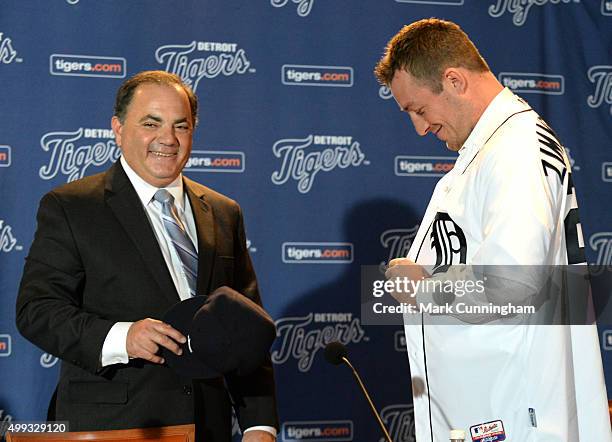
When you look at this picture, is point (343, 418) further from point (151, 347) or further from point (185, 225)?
point (151, 347)

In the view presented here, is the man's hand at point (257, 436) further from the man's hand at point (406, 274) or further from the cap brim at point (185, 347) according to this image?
the man's hand at point (406, 274)

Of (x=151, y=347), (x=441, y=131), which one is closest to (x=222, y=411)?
(x=151, y=347)

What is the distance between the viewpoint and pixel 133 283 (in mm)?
2525

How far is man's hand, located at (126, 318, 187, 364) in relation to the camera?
7.50 feet

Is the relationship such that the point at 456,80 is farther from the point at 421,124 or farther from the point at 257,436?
the point at 257,436

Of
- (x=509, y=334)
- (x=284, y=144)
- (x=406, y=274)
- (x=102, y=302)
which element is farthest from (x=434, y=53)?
(x=284, y=144)

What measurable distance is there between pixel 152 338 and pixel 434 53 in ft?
3.66

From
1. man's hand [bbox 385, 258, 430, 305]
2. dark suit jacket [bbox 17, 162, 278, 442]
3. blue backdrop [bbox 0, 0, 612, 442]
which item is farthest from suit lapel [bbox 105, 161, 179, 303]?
blue backdrop [bbox 0, 0, 612, 442]

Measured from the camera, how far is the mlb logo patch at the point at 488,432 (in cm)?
221

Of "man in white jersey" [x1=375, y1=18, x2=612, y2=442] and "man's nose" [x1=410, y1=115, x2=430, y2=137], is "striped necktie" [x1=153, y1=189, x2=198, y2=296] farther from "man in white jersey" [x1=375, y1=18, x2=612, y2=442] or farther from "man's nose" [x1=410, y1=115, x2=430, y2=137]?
"man's nose" [x1=410, y1=115, x2=430, y2=137]

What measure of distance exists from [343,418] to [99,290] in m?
2.08

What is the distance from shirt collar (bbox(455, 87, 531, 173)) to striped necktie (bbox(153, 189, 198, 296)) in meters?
0.84

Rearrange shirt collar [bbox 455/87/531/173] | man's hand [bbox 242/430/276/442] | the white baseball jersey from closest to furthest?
the white baseball jersey, shirt collar [bbox 455/87/531/173], man's hand [bbox 242/430/276/442]

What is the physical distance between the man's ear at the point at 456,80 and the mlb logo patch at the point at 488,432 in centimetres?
92
